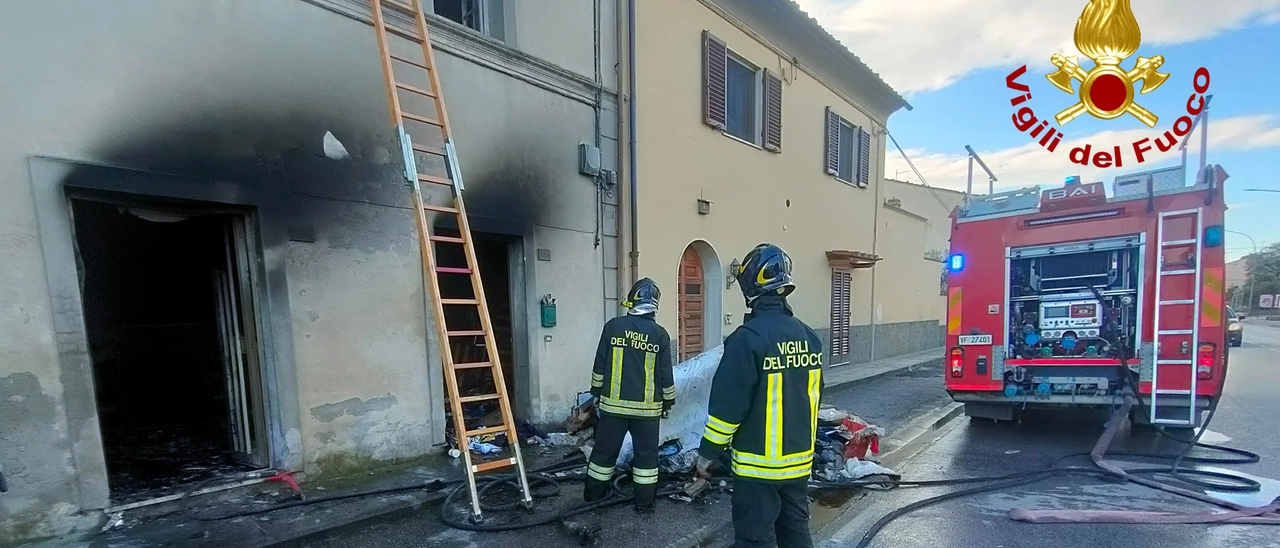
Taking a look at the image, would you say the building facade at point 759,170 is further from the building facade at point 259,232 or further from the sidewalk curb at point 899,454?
the sidewalk curb at point 899,454

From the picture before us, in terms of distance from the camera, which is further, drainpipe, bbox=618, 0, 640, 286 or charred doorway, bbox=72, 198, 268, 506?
drainpipe, bbox=618, 0, 640, 286

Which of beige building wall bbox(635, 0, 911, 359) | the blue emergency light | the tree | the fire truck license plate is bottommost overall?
the tree

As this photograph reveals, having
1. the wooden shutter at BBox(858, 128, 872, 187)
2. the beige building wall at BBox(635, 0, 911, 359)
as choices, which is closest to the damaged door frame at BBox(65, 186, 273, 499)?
→ the beige building wall at BBox(635, 0, 911, 359)

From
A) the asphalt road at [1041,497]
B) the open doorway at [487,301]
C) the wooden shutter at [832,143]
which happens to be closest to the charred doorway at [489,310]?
the open doorway at [487,301]

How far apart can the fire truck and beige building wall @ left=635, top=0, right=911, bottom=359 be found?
3186mm

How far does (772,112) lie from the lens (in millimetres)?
9508

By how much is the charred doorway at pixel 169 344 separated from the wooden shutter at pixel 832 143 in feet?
32.7

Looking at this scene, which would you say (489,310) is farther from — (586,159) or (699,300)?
(699,300)

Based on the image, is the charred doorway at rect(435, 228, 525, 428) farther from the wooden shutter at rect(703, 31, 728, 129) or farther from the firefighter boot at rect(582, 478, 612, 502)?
the wooden shutter at rect(703, 31, 728, 129)

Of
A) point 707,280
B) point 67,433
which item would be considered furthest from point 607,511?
point 707,280

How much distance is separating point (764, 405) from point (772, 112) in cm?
764

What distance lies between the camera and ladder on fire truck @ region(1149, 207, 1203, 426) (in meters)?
5.09

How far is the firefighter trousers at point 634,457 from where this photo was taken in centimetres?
403

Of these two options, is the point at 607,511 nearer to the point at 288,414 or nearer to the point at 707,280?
the point at 288,414
